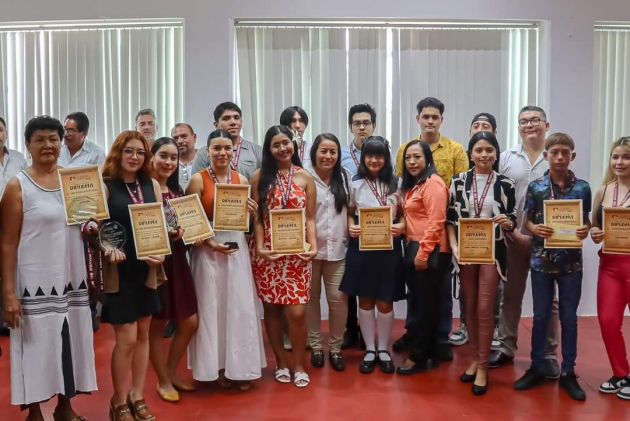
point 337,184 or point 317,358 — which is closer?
point 337,184

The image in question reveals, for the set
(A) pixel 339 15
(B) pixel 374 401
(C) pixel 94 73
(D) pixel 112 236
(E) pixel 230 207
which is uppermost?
(A) pixel 339 15

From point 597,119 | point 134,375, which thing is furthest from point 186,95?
point 597,119

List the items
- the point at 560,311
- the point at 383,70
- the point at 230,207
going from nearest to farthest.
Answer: the point at 230,207, the point at 560,311, the point at 383,70

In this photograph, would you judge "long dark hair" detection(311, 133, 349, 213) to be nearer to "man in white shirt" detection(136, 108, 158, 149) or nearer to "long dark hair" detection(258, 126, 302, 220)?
"long dark hair" detection(258, 126, 302, 220)

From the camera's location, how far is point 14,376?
2.52m

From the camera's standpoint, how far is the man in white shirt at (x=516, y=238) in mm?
3734

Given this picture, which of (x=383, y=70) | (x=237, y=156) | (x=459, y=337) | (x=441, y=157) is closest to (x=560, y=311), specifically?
(x=459, y=337)

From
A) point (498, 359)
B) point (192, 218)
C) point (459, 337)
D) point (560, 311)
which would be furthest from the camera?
point (459, 337)

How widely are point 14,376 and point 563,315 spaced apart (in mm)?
3117

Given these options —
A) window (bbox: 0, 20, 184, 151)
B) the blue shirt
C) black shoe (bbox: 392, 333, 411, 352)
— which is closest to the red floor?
black shoe (bbox: 392, 333, 411, 352)

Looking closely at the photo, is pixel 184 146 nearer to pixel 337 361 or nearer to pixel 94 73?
pixel 94 73

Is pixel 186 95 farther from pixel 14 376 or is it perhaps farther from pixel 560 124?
pixel 560 124

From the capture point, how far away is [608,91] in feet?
17.0

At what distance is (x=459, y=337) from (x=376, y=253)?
137 centimetres
